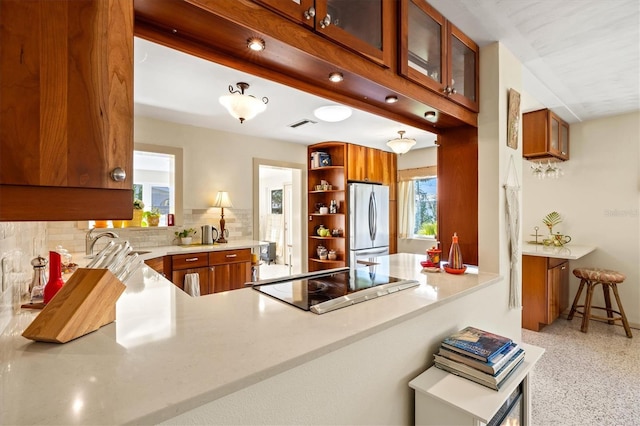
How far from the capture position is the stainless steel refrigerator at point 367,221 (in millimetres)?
4887

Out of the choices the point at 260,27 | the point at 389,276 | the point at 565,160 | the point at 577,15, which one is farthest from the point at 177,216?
the point at 565,160

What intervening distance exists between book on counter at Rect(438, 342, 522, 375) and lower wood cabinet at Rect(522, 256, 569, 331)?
253 centimetres

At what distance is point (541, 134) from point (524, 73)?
1342mm

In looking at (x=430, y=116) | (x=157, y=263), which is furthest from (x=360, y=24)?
(x=157, y=263)

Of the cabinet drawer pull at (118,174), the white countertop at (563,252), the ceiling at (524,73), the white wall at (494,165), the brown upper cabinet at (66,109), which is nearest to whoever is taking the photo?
the brown upper cabinet at (66,109)

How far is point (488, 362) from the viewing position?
3.92 ft

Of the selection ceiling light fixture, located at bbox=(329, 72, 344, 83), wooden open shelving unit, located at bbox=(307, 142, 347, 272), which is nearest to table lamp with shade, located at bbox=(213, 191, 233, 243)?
wooden open shelving unit, located at bbox=(307, 142, 347, 272)

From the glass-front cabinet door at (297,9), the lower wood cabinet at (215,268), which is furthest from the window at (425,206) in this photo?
the glass-front cabinet door at (297,9)

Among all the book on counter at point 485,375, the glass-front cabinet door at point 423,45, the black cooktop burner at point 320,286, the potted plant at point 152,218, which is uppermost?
the glass-front cabinet door at point 423,45

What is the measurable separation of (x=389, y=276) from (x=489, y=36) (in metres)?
1.64

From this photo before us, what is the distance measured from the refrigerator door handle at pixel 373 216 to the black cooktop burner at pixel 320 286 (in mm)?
3370

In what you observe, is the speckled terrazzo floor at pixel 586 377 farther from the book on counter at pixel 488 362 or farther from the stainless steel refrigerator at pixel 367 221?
the stainless steel refrigerator at pixel 367 221

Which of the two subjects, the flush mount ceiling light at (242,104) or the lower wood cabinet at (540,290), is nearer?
the flush mount ceiling light at (242,104)

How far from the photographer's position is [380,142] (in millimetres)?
4859
